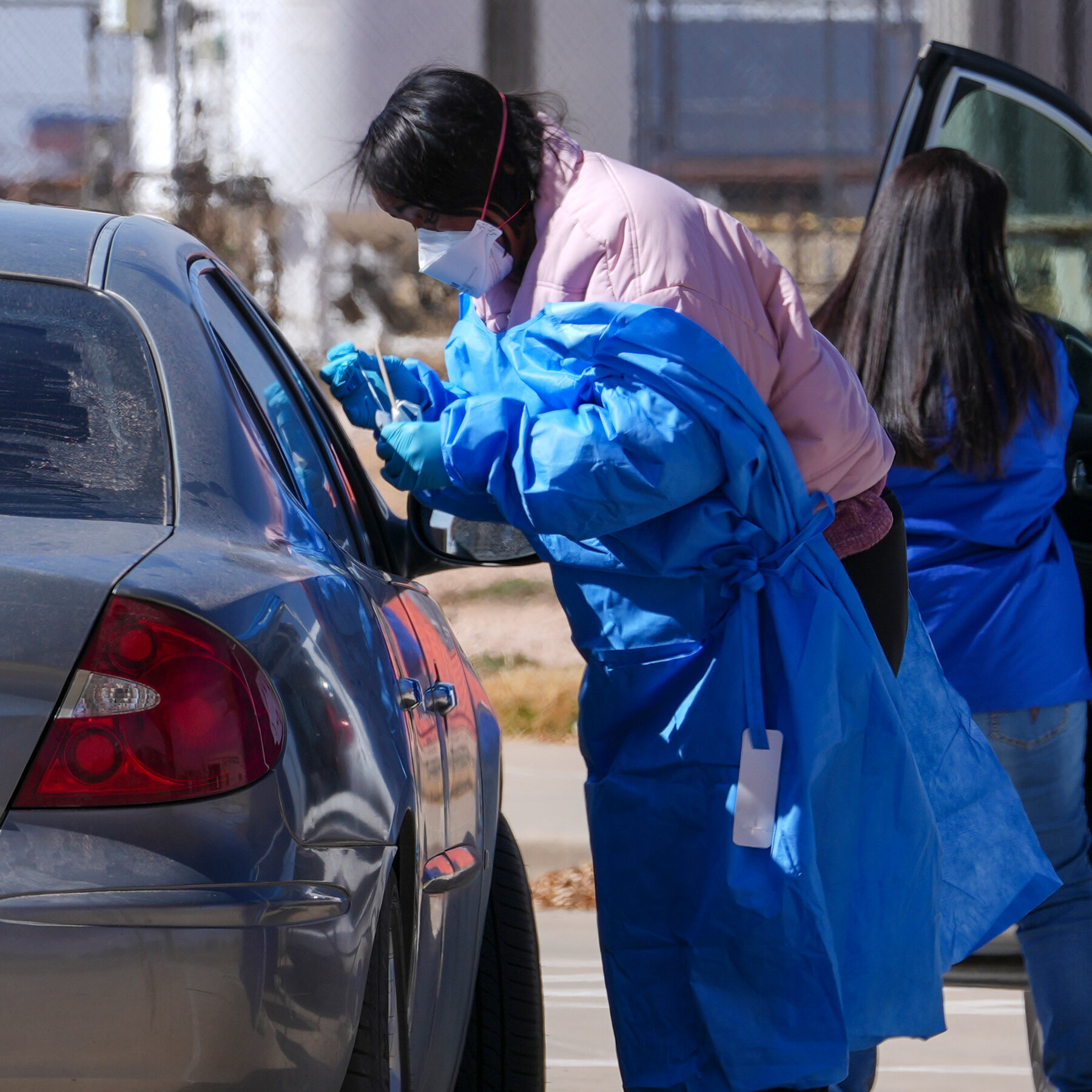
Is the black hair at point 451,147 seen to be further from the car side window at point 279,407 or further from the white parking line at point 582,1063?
the white parking line at point 582,1063

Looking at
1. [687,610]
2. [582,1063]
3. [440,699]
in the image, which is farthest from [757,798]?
[582,1063]

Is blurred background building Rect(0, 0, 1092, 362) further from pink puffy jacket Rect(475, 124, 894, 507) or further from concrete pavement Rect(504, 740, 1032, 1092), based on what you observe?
pink puffy jacket Rect(475, 124, 894, 507)

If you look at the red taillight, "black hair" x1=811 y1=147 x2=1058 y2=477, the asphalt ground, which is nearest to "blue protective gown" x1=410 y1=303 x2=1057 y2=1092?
"black hair" x1=811 y1=147 x2=1058 y2=477

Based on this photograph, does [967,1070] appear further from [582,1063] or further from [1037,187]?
[1037,187]

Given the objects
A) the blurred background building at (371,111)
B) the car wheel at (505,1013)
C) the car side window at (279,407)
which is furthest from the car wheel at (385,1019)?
the blurred background building at (371,111)

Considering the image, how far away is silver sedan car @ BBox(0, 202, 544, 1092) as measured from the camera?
4.56 ft

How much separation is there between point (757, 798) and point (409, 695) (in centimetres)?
62

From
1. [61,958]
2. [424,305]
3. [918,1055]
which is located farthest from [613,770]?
[424,305]

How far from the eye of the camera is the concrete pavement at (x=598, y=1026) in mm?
3693

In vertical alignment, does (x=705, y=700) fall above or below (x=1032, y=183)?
below

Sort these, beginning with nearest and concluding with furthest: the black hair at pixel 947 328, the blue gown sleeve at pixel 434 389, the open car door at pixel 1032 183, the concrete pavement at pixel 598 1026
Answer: the blue gown sleeve at pixel 434 389, the black hair at pixel 947 328, the open car door at pixel 1032 183, the concrete pavement at pixel 598 1026

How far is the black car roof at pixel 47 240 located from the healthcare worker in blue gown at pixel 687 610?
0.49 metres

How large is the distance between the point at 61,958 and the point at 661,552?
1198 mm

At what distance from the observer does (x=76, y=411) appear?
1805 mm
